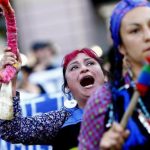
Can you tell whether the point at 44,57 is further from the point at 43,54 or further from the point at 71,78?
the point at 71,78

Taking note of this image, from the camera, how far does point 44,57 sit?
12.1 m

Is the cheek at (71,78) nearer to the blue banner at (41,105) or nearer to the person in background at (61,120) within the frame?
the person in background at (61,120)

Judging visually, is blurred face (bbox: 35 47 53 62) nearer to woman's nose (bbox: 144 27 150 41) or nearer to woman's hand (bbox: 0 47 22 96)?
woman's hand (bbox: 0 47 22 96)

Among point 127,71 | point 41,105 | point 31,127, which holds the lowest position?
point 41,105

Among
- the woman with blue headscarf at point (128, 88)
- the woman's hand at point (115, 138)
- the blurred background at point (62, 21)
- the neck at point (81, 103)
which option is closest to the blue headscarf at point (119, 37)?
the woman with blue headscarf at point (128, 88)

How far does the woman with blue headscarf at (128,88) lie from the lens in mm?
4105

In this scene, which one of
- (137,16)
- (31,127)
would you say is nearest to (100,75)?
(31,127)

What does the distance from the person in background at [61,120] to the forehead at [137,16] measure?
3.76 ft

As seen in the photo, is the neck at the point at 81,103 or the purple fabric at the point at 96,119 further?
the neck at the point at 81,103

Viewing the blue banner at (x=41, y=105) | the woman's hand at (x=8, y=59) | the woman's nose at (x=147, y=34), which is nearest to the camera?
the woman's nose at (x=147, y=34)

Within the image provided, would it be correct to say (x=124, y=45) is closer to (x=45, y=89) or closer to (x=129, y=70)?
(x=129, y=70)

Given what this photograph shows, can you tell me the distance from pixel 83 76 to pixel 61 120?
0.49 m

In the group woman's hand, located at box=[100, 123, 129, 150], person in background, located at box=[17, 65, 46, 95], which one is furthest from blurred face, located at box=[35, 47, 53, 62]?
woman's hand, located at box=[100, 123, 129, 150]

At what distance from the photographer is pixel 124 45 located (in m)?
4.19
